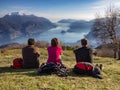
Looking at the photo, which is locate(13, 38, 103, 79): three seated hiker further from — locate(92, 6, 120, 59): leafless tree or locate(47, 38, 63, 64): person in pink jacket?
locate(92, 6, 120, 59): leafless tree

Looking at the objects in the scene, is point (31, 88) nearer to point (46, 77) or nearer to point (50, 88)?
point (50, 88)

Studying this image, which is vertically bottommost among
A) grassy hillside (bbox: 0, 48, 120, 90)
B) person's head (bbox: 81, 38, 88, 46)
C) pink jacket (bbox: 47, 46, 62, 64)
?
grassy hillside (bbox: 0, 48, 120, 90)

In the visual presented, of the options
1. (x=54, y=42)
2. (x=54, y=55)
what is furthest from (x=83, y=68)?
(x=54, y=42)

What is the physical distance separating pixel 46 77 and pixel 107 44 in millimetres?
38756

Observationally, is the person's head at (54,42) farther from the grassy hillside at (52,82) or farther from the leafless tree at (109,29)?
the leafless tree at (109,29)

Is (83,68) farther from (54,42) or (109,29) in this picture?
(109,29)

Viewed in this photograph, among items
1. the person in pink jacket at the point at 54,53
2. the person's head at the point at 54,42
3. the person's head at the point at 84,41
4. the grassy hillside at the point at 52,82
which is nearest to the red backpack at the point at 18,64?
the grassy hillside at the point at 52,82

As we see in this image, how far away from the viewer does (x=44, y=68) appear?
56.0 ft

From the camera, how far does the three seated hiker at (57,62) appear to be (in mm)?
17188

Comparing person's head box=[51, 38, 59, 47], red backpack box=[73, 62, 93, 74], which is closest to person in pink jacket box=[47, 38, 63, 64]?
person's head box=[51, 38, 59, 47]

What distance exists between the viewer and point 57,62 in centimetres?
1784

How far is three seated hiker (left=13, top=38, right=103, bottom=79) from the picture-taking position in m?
17.2

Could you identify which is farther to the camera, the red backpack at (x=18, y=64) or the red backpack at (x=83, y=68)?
the red backpack at (x=18, y=64)

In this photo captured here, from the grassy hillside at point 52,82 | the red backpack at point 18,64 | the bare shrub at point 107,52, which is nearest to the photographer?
the grassy hillside at point 52,82
